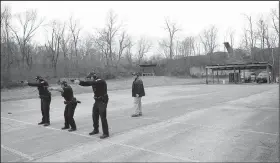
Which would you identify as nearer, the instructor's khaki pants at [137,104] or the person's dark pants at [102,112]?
the person's dark pants at [102,112]

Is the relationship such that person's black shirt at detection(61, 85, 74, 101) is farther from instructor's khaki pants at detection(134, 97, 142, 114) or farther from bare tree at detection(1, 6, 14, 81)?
bare tree at detection(1, 6, 14, 81)

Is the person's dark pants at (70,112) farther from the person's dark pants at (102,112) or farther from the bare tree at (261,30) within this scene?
the bare tree at (261,30)

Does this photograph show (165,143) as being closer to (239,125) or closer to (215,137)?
(215,137)

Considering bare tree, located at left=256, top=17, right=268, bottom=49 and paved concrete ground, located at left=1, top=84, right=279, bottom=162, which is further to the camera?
bare tree, located at left=256, top=17, right=268, bottom=49

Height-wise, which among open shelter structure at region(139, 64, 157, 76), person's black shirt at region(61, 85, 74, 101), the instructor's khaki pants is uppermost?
open shelter structure at region(139, 64, 157, 76)

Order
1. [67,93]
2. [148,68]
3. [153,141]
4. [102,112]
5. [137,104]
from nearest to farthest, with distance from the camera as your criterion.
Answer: [153,141] < [102,112] < [67,93] < [137,104] < [148,68]

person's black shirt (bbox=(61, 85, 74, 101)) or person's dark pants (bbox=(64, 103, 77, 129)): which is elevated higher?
person's black shirt (bbox=(61, 85, 74, 101))

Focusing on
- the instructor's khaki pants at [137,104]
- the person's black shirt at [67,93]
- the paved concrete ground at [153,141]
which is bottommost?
the paved concrete ground at [153,141]

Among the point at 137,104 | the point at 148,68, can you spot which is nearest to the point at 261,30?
the point at 148,68

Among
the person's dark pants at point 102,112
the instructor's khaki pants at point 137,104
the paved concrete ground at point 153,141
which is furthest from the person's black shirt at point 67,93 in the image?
the instructor's khaki pants at point 137,104

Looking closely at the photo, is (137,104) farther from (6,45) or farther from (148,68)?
(148,68)

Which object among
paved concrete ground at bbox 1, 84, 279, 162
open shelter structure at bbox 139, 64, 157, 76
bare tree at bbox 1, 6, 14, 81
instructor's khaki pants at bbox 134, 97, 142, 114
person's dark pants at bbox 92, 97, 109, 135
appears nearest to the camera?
paved concrete ground at bbox 1, 84, 279, 162

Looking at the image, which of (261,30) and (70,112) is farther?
(261,30)

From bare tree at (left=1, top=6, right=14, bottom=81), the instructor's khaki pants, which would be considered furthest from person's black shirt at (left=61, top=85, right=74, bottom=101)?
bare tree at (left=1, top=6, right=14, bottom=81)
